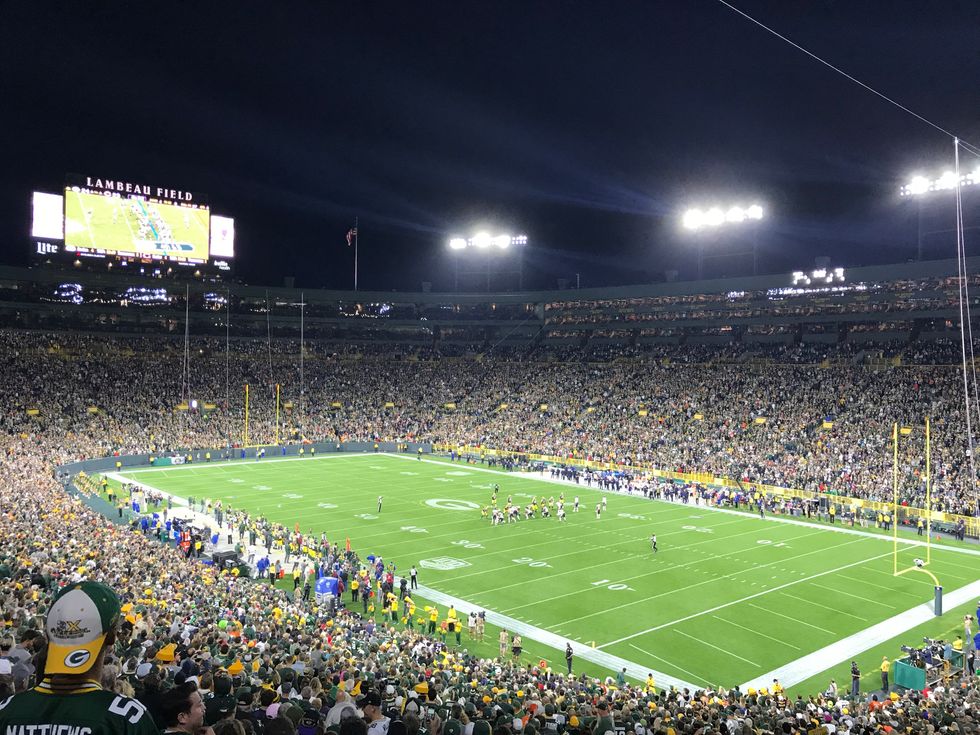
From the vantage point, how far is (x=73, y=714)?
104 inches

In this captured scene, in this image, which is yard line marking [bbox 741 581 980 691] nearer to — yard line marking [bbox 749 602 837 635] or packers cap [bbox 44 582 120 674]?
yard line marking [bbox 749 602 837 635]

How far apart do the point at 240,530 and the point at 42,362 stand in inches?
1757

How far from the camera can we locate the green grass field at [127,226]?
5853cm

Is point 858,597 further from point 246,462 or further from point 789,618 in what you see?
point 246,462

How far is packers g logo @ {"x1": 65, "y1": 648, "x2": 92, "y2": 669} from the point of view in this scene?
107 inches

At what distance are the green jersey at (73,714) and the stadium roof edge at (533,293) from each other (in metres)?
56.3

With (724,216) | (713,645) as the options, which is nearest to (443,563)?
(713,645)

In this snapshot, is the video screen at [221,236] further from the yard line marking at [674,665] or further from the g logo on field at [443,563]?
the yard line marking at [674,665]

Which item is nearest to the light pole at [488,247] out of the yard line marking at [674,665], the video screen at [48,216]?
the video screen at [48,216]

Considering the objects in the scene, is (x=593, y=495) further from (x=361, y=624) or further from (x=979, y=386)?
(x=361, y=624)

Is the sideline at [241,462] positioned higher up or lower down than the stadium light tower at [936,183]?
lower down

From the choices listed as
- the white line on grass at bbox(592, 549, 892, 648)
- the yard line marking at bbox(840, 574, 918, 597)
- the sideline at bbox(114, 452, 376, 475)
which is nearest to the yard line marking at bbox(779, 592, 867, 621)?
the white line on grass at bbox(592, 549, 892, 648)

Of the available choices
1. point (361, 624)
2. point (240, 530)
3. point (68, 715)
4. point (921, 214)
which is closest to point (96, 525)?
point (240, 530)

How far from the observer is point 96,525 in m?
24.8
